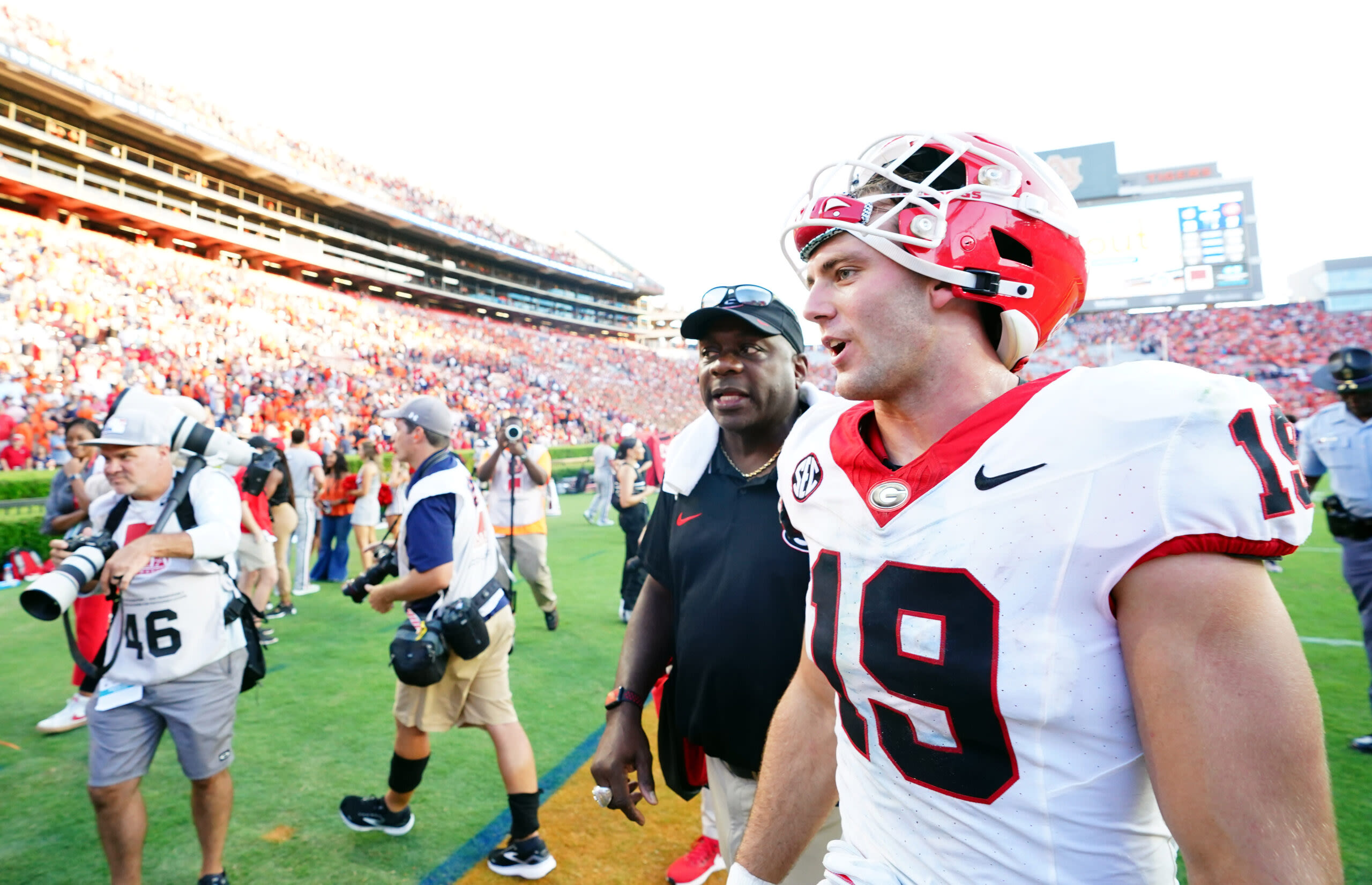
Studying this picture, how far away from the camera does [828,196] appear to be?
4.40 feet

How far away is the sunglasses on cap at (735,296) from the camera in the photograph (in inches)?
94.0

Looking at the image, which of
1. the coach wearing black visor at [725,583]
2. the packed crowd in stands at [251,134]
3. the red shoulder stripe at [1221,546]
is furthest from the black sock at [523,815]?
the packed crowd in stands at [251,134]

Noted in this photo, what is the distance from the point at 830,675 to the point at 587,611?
6829mm

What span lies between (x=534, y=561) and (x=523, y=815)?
3809 mm

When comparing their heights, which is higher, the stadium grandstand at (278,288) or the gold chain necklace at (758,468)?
the stadium grandstand at (278,288)

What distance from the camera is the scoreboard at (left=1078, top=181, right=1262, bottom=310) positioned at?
3266cm

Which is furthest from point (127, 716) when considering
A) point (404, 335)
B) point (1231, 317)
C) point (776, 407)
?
point (1231, 317)

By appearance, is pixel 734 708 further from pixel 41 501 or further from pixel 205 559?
pixel 41 501

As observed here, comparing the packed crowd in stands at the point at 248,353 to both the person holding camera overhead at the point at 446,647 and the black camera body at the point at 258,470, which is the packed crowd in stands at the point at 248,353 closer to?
the black camera body at the point at 258,470

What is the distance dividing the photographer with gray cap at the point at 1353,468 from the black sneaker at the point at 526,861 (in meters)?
4.64

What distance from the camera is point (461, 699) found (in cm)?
349

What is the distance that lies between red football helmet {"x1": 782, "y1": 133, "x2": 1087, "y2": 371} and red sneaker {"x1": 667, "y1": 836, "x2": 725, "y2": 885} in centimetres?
273

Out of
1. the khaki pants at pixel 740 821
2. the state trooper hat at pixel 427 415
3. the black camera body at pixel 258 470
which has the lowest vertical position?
the khaki pants at pixel 740 821

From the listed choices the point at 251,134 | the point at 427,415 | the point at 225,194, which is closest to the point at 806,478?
the point at 427,415
